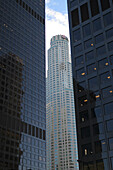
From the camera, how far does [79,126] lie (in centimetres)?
6775

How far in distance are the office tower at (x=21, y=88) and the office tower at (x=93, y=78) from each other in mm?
49420

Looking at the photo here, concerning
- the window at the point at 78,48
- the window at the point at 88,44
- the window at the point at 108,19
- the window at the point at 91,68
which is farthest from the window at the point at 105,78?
the window at the point at 108,19

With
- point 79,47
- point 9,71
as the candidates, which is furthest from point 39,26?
point 79,47

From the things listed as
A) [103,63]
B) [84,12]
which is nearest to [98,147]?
[103,63]

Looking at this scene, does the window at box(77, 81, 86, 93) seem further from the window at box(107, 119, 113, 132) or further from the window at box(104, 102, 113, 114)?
the window at box(107, 119, 113, 132)

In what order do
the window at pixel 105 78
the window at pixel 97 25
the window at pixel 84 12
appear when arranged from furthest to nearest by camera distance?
the window at pixel 84 12
the window at pixel 97 25
the window at pixel 105 78

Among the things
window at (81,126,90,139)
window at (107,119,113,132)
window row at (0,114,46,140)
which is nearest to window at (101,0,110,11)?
window at (107,119,113,132)

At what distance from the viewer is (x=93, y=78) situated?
232 ft

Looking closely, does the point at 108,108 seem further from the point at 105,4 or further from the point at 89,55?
the point at 105,4

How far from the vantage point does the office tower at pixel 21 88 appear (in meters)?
113

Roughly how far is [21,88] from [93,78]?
64.1m

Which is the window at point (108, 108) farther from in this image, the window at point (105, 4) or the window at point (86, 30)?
the window at point (105, 4)

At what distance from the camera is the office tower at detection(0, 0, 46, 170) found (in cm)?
11281

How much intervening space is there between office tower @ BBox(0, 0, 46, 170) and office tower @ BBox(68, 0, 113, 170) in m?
49.4
